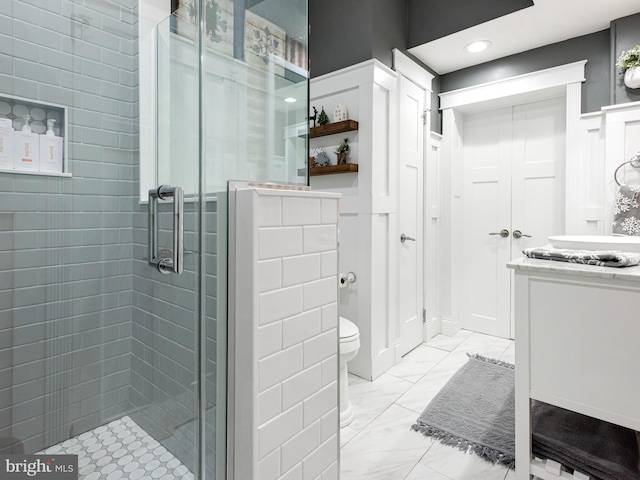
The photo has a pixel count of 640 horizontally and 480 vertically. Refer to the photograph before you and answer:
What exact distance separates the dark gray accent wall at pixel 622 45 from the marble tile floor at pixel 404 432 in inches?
80.0

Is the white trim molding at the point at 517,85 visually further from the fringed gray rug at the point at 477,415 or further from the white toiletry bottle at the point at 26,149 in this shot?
the white toiletry bottle at the point at 26,149

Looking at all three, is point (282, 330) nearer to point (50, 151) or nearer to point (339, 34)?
point (50, 151)

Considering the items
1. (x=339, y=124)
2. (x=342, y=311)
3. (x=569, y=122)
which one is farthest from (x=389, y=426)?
(x=569, y=122)

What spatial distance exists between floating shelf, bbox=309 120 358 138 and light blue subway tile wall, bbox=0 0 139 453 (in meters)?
1.25

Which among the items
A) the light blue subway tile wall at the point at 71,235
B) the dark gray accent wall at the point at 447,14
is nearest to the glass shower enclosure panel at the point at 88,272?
the light blue subway tile wall at the point at 71,235

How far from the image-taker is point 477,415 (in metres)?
1.95

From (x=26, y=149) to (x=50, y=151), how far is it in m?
0.08

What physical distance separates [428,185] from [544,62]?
1.28 m

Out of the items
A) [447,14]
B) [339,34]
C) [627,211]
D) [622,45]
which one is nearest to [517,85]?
[622,45]

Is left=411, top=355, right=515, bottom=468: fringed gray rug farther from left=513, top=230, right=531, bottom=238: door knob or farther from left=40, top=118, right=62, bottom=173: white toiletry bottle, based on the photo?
left=40, top=118, right=62, bottom=173: white toiletry bottle

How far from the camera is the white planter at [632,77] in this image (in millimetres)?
2336

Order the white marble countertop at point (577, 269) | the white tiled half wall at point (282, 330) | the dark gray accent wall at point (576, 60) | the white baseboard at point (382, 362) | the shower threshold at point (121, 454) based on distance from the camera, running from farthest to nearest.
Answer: the dark gray accent wall at point (576, 60) → the white baseboard at point (382, 362) → the shower threshold at point (121, 454) → the white marble countertop at point (577, 269) → the white tiled half wall at point (282, 330)

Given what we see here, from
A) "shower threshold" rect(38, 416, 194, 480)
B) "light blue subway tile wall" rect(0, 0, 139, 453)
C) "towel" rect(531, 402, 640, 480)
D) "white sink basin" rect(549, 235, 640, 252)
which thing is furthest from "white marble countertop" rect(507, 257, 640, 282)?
"light blue subway tile wall" rect(0, 0, 139, 453)

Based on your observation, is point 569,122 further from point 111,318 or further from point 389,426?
point 111,318
